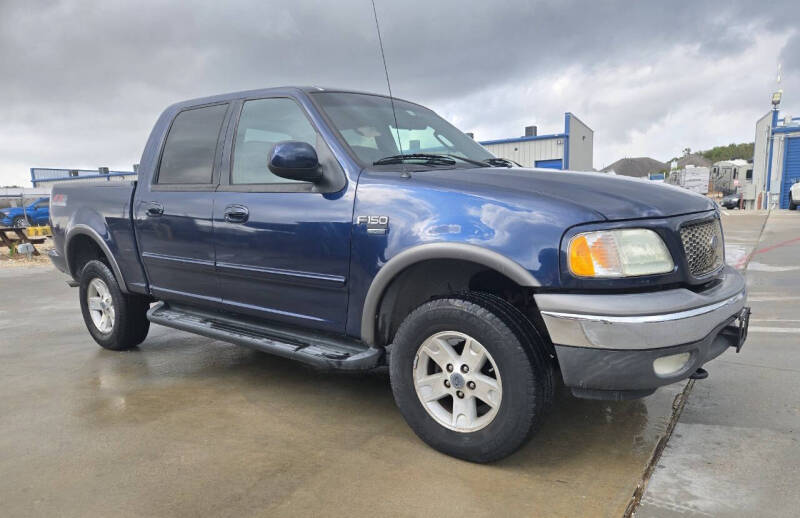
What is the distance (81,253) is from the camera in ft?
16.1

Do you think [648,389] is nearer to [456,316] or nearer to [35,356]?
[456,316]

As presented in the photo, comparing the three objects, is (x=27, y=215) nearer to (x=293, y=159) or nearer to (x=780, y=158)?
(x=293, y=159)

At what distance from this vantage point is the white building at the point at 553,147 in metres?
23.4

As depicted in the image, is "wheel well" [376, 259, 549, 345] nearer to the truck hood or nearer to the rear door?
the truck hood

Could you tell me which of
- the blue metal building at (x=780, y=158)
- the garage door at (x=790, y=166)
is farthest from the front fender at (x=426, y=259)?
the garage door at (x=790, y=166)

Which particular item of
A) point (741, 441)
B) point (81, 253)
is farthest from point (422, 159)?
point (81, 253)

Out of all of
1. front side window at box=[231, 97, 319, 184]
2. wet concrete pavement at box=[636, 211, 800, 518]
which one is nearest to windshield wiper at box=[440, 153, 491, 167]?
front side window at box=[231, 97, 319, 184]

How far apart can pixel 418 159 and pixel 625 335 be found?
1462 mm

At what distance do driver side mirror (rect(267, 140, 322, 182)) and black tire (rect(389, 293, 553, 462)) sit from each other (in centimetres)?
94

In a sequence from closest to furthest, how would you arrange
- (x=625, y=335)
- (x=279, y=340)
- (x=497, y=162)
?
(x=625, y=335) → (x=279, y=340) → (x=497, y=162)

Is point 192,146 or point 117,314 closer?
point 192,146

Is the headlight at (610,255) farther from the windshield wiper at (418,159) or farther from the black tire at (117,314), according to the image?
the black tire at (117,314)

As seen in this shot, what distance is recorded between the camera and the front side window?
10.8ft

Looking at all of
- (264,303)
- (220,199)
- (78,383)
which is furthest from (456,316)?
(78,383)
